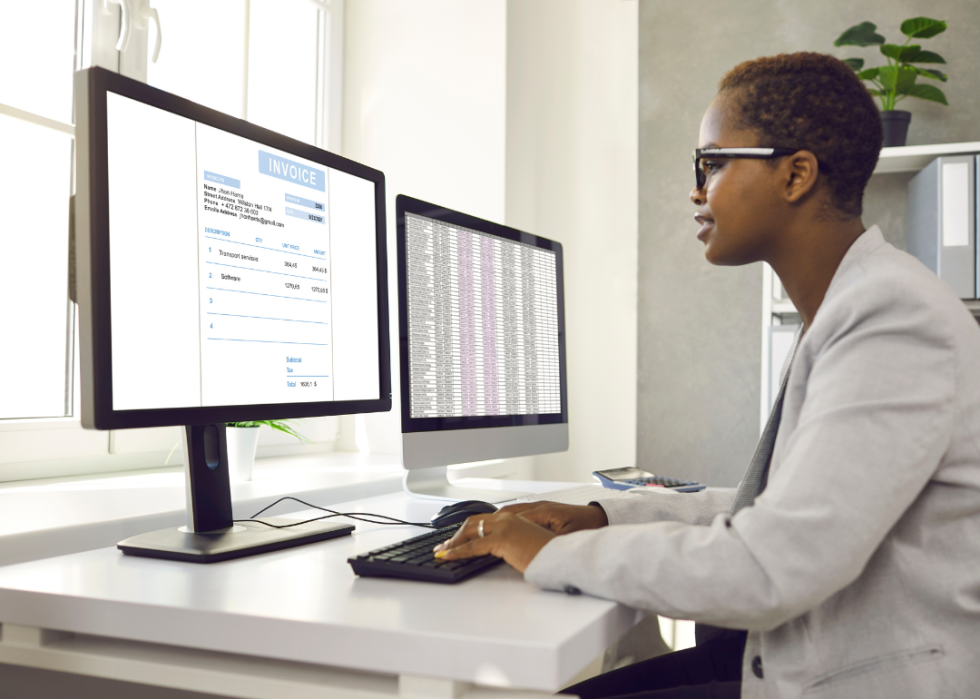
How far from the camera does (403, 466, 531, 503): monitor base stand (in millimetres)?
1355

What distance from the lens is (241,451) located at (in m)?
1.49

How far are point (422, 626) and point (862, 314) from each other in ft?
1.52

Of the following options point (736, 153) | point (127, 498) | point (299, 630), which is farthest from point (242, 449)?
point (736, 153)

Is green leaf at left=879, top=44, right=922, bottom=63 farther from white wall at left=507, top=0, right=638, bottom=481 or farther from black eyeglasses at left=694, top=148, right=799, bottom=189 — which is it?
black eyeglasses at left=694, top=148, right=799, bottom=189

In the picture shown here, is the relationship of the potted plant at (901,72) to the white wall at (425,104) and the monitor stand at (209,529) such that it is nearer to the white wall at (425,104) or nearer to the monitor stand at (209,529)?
the white wall at (425,104)

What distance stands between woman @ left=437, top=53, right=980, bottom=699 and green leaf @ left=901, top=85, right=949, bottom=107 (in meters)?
1.51

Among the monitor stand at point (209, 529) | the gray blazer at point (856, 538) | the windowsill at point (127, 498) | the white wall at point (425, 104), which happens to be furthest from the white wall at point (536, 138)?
the gray blazer at point (856, 538)

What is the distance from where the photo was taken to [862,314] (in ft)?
2.30

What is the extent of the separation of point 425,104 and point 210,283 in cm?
154

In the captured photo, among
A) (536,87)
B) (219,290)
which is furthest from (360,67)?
(219,290)

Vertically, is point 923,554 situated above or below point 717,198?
below

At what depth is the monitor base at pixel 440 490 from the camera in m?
1.36

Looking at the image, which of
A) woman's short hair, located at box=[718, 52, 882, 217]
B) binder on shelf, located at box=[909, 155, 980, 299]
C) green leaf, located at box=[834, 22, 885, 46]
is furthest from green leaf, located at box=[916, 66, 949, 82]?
woman's short hair, located at box=[718, 52, 882, 217]

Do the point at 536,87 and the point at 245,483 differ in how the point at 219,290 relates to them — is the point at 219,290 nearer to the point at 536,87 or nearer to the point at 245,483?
the point at 245,483
